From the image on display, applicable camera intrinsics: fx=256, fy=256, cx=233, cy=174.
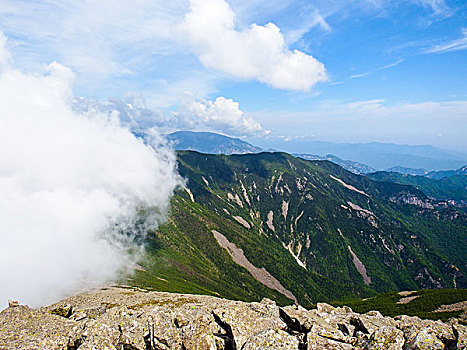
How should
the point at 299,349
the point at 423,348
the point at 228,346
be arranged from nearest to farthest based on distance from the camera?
the point at 423,348, the point at 299,349, the point at 228,346

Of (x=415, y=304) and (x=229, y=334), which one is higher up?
(x=229, y=334)

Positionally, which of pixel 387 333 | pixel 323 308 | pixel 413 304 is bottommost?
pixel 413 304

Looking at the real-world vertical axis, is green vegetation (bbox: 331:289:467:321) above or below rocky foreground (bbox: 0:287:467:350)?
below

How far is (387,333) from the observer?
24.5 meters

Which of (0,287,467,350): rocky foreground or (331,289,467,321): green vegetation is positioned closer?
(0,287,467,350): rocky foreground

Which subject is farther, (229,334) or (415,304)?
(415,304)

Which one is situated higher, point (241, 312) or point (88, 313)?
point (241, 312)

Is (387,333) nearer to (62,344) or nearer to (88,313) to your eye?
(62,344)

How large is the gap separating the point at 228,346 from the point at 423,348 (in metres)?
17.5

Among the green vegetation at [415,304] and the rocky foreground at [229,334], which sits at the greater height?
the rocky foreground at [229,334]

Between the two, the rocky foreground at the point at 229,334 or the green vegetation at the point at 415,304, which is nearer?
the rocky foreground at the point at 229,334

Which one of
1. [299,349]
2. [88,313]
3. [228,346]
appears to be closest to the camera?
[299,349]

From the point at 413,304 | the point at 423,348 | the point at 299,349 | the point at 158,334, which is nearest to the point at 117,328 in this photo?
the point at 158,334

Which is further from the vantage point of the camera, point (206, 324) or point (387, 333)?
point (206, 324)
